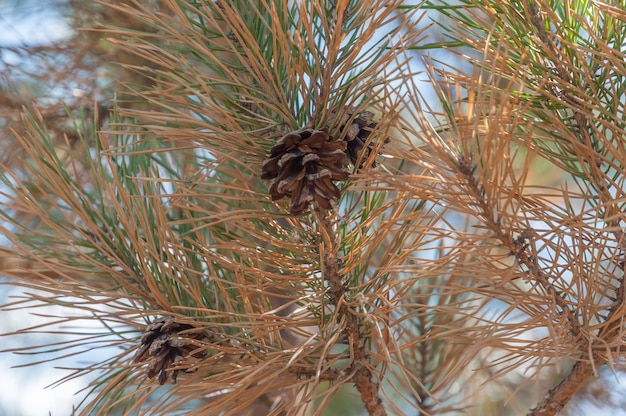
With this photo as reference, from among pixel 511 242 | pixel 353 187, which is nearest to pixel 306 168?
pixel 353 187

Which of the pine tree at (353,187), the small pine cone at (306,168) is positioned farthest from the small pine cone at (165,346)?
the small pine cone at (306,168)

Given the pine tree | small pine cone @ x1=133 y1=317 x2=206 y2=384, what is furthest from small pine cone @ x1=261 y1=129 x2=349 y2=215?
small pine cone @ x1=133 y1=317 x2=206 y2=384

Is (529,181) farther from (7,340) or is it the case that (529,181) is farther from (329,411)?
(7,340)

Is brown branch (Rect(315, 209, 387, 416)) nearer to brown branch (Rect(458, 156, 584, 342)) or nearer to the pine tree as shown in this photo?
the pine tree

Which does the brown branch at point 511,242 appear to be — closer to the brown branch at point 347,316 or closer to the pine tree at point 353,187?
the pine tree at point 353,187

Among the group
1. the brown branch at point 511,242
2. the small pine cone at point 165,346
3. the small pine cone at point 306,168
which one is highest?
the small pine cone at point 306,168

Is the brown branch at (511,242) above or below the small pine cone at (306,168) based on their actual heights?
below
